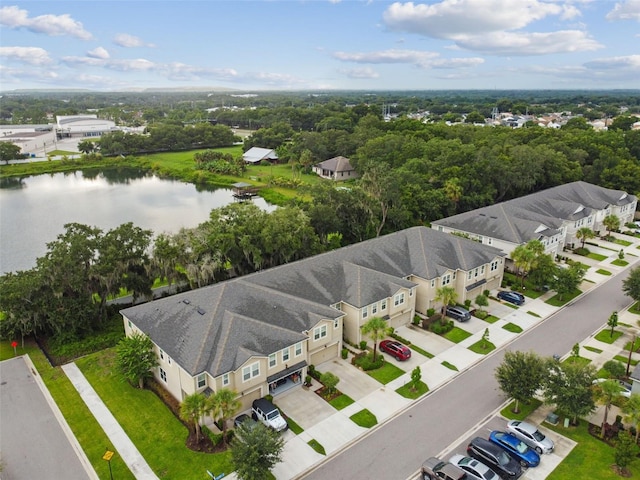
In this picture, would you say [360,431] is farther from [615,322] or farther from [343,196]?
[343,196]

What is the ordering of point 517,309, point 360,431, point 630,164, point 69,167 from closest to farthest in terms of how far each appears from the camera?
point 360,431, point 517,309, point 630,164, point 69,167

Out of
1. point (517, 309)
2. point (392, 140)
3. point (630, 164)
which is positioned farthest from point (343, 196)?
point (630, 164)

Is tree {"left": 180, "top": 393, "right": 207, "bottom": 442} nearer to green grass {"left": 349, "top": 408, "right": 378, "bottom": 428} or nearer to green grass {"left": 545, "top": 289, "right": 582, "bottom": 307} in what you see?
green grass {"left": 349, "top": 408, "right": 378, "bottom": 428}

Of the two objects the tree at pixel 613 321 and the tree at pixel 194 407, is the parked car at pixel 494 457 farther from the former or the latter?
the tree at pixel 613 321

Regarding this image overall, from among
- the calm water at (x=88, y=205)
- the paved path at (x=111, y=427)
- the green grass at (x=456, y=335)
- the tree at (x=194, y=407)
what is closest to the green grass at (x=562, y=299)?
the green grass at (x=456, y=335)

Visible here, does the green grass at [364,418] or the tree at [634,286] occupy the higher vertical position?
the tree at [634,286]

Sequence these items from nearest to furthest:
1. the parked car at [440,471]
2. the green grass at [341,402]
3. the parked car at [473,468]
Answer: the parked car at [440,471] → the parked car at [473,468] → the green grass at [341,402]

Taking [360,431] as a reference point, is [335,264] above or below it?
above

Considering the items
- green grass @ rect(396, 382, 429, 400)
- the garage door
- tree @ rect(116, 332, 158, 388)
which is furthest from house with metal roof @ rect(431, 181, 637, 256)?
tree @ rect(116, 332, 158, 388)
